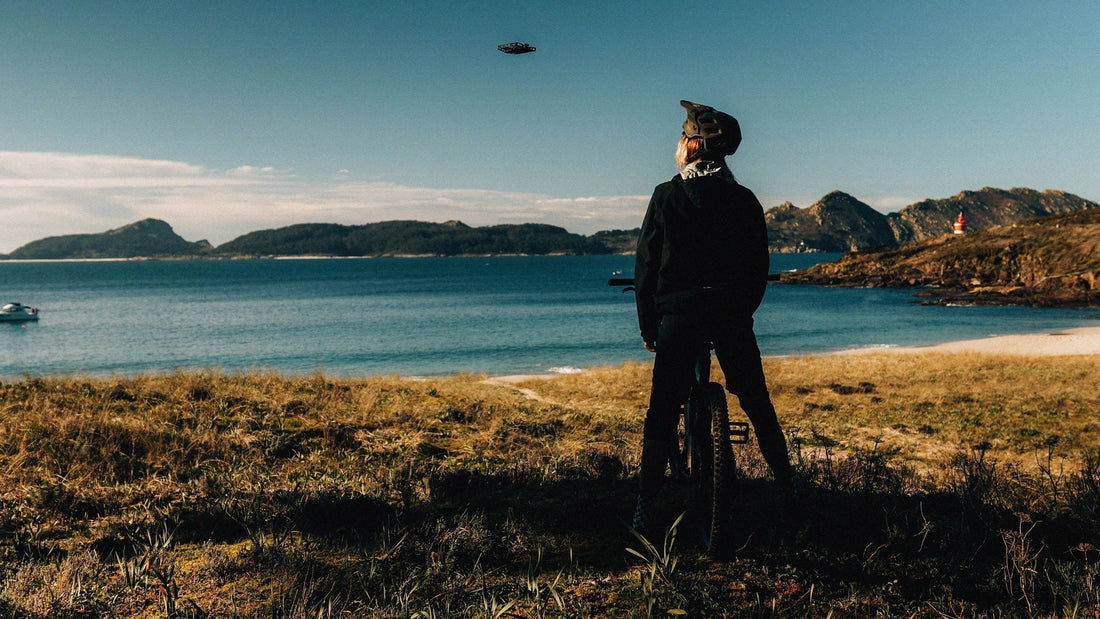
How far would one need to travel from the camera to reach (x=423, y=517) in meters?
4.06

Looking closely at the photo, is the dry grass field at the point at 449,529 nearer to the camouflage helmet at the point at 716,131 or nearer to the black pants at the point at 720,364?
the black pants at the point at 720,364

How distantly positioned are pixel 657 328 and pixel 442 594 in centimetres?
191

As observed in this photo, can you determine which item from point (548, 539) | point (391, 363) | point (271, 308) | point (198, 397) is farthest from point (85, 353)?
point (548, 539)

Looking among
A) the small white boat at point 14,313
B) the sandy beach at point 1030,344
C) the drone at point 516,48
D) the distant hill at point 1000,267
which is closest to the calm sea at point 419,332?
the small white boat at point 14,313

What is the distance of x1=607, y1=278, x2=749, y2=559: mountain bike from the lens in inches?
128

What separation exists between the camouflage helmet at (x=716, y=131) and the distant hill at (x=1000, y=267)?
233ft

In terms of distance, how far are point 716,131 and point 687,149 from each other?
0.20 m

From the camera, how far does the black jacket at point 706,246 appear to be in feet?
11.0

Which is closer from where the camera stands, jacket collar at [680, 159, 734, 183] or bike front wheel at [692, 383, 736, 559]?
bike front wheel at [692, 383, 736, 559]

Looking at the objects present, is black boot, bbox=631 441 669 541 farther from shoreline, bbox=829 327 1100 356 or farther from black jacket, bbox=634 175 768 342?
shoreline, bbox=829 327 1100 356

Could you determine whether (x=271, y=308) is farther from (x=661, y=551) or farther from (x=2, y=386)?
(x=661, y=551)

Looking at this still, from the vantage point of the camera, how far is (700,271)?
3.34 meters

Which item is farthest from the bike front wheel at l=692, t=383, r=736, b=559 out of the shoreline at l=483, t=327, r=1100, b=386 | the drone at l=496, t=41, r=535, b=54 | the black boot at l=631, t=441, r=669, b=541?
the shoreline at l=483, t=327, r=1100, b=386

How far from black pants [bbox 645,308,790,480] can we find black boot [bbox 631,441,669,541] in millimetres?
63
